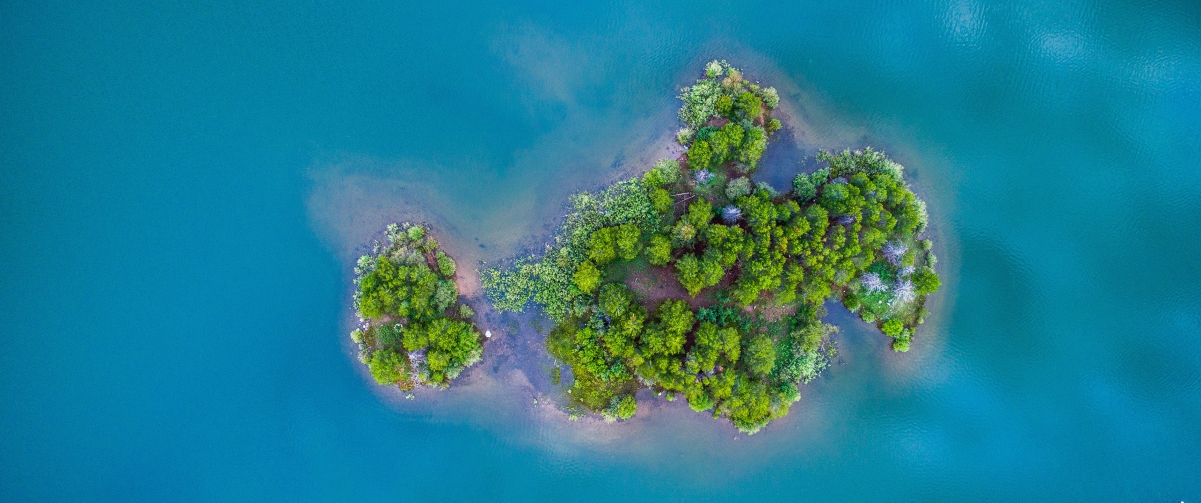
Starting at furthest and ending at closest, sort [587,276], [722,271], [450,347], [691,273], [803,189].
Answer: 1. [450,347]
2. [803,189]
3. [587,276]
4. [722,271]
5. [691,273]

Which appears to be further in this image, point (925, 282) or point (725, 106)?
point (725, 106)

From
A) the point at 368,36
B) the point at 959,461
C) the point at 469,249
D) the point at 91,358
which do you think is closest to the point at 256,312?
the point at 91,358

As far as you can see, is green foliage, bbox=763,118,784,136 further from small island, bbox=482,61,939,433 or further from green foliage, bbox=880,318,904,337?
green foliage, bbox=880,318,904,337

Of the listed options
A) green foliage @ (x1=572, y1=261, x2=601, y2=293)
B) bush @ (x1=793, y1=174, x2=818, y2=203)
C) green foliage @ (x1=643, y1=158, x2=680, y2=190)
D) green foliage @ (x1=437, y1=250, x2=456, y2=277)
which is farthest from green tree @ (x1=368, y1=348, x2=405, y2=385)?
bush @ (x1=793, y1=174, x2=818, y2=203)

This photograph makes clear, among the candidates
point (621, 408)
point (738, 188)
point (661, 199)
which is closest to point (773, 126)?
point (738, 188)

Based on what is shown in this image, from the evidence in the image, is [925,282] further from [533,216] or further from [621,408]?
[533,216]

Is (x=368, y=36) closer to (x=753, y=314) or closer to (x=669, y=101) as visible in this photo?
(x=669, y=101)
